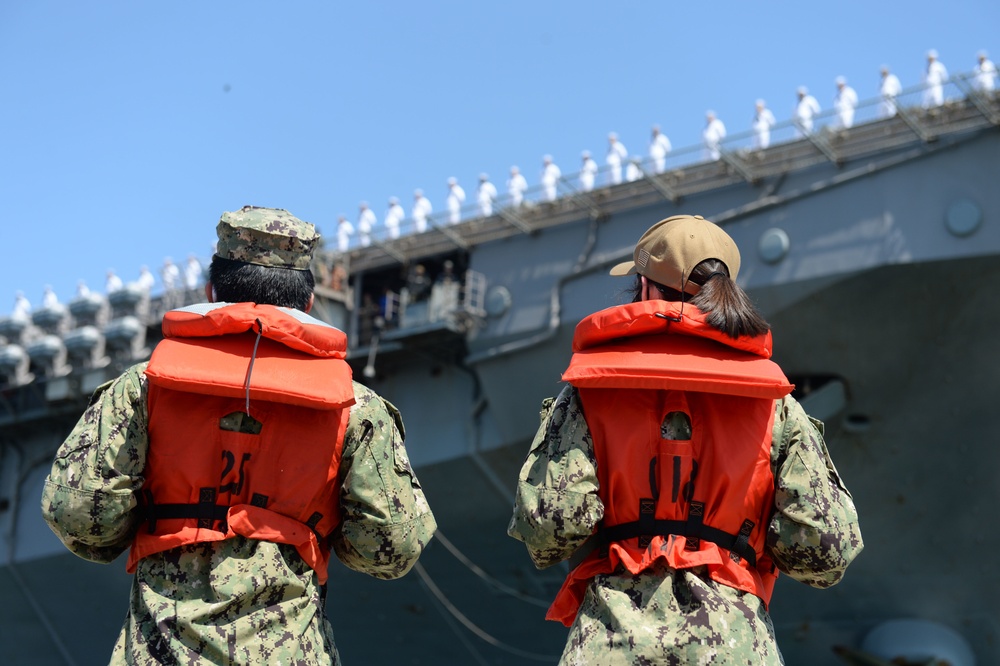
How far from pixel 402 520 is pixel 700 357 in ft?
3.24

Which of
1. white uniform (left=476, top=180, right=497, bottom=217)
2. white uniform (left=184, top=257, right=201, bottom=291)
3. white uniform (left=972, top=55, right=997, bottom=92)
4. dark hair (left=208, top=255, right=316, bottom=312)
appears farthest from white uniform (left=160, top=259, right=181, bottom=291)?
dark hair (left=208, top=255, right=316, bottom=312)

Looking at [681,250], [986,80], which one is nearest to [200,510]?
[681,250]

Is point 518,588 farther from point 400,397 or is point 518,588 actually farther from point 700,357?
point 700,357

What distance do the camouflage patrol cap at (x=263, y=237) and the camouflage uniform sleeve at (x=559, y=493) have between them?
955 millimetres

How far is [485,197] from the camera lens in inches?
756

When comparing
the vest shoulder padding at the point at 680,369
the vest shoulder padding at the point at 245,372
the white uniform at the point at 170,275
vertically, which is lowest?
the white uniform at the point at 170,275

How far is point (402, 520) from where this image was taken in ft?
11.6

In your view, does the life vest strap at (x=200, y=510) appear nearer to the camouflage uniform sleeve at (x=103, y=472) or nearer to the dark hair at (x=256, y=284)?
the camouflage uniform sleeve at (x=103, y=472)

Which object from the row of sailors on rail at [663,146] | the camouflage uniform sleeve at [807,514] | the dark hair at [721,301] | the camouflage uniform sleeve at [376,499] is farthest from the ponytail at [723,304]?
the row of sailors on rail at [663,146]

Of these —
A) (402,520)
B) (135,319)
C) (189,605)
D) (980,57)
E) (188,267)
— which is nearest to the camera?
(189,605)

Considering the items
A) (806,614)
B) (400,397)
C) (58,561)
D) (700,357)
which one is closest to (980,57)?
(806,614)

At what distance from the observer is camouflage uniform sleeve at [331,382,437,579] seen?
3512 mm

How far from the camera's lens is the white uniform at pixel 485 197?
17.2 meters

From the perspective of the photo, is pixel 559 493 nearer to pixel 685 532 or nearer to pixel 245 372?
pixel 685 532
